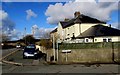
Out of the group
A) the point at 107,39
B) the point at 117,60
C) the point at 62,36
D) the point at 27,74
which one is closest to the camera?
the point at 27,74

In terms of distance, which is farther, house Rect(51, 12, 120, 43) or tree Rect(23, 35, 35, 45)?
tree Rect(23, 35, 35, 45)

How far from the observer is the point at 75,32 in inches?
2152

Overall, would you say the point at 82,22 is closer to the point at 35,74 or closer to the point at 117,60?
the point at 117,60

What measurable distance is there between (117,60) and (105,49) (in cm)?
170

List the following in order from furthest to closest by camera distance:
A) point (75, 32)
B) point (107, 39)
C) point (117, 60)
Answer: point (75, 32) < point (107, 39) < point (117, 60)

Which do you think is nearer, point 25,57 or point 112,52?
point 112,52

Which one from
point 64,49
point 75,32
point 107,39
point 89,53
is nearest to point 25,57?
point 64,49

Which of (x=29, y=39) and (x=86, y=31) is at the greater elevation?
(x=86, y=31)

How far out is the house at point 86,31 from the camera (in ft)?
139

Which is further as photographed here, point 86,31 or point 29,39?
point 29,39

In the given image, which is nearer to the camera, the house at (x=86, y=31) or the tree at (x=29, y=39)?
the house at (x=86, y=31)

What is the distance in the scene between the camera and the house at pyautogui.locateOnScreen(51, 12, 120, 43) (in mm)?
42419

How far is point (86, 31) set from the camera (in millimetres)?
49781

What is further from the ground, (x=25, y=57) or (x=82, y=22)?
(x=82, y=22)
